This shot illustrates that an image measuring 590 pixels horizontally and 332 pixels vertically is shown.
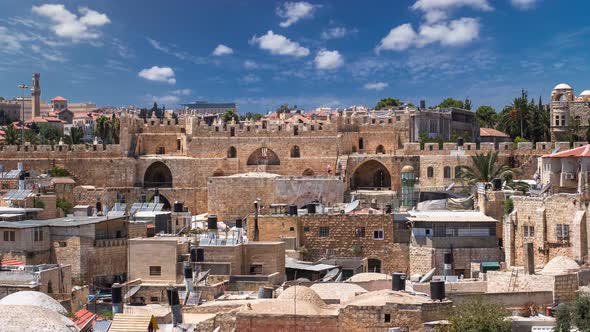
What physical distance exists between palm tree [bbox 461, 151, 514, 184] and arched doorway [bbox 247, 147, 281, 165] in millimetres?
9380

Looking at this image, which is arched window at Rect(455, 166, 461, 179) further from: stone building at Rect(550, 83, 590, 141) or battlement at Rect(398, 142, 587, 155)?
stone building at Rect(550, 83, 590, 141)

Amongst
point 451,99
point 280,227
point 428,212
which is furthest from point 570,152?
point 451,99

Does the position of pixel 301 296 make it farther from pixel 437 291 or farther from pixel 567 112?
pixel 567 112

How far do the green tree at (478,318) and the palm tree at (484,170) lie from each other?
20802mm

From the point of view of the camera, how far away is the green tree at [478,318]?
17.3m

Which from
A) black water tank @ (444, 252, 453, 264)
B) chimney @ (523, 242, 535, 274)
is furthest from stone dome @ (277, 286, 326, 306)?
black water tank @ (444, 252, 453, 264)

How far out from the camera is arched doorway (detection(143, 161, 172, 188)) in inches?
1797

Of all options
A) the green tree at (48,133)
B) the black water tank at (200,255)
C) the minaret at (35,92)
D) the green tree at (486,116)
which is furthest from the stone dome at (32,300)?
the minaret at (35,92)

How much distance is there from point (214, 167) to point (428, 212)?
1431 cm

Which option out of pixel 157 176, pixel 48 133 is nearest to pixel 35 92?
pixel 48 133

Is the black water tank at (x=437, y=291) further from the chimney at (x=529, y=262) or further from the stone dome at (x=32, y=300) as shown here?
the stone dome at (x=32, y=300)

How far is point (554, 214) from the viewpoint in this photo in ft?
88.6

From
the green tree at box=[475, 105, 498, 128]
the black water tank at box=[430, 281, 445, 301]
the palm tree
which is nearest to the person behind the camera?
the black water tank at box=[430, 281, 445, 301]

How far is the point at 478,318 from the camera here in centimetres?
1750
